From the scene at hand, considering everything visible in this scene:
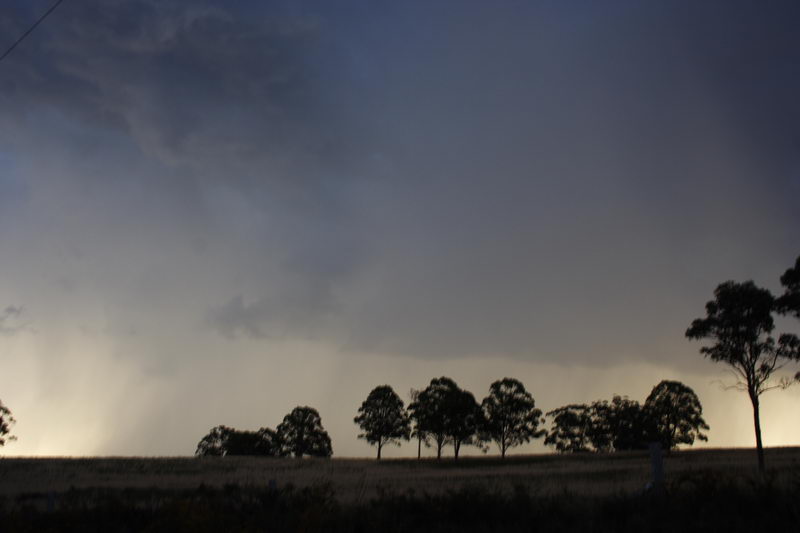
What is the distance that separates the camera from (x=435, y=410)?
89.4m

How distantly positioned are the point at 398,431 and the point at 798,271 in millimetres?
67641

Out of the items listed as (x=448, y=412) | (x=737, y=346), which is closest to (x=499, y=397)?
(x=448, y=412)

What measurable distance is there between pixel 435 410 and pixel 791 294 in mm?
55840

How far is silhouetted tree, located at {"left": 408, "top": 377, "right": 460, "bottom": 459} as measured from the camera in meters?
87.6

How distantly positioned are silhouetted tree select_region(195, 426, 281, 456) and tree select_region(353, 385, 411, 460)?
30.0 meters

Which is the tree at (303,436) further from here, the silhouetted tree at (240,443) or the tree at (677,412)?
the tree at (677,412)

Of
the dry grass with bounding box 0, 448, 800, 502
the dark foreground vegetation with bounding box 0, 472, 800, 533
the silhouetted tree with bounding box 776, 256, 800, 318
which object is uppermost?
the silhouetted tree with bounding box 776, 256, 800, 318

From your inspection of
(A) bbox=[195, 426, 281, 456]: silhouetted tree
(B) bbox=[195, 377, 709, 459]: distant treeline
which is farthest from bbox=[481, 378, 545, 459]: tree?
(A) bbox=[195, 426, 281, 456]: silhouetted tree

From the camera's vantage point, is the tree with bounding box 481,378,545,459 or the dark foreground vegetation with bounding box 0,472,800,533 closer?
the dark foreground vegetation with bounding box 0,472,800,533

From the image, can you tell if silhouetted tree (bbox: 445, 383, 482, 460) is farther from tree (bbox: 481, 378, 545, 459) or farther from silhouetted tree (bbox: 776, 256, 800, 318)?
silhouetted tree (bbox: 776, 256, 800, 318)

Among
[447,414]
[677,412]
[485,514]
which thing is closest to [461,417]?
[447,414]

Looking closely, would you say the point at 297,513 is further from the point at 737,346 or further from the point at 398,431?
the point at 398,431

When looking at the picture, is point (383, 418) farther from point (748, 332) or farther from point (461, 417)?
point (748, 332)

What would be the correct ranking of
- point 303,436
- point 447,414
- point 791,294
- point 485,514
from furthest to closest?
point 303,436, point 447,414, point 791,294, point 485,514
